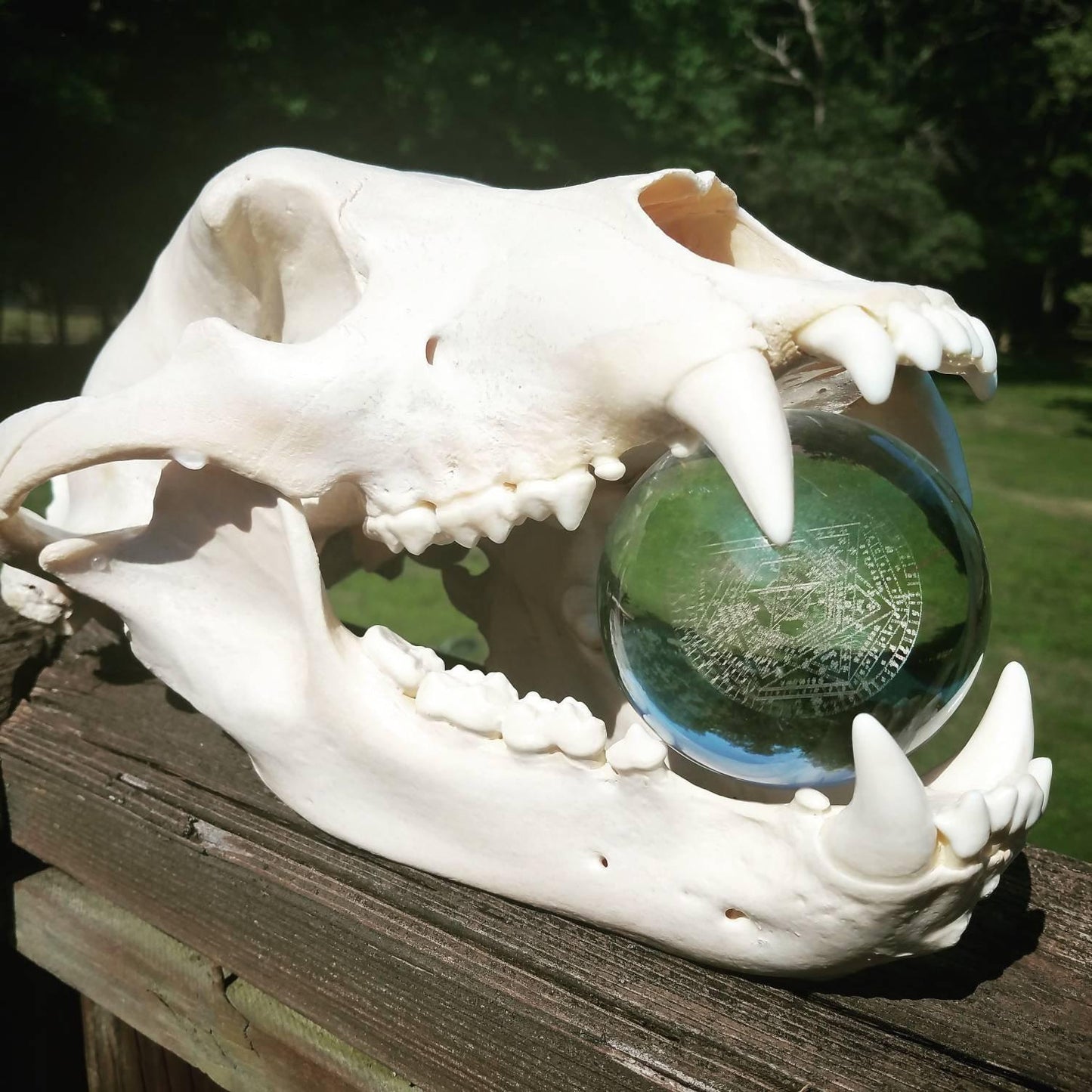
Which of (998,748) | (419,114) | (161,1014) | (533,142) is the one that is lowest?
(533,142)

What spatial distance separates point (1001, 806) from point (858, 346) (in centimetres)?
46

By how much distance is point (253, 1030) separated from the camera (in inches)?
53.0

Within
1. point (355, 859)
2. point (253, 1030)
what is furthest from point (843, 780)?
point (253, 1030)

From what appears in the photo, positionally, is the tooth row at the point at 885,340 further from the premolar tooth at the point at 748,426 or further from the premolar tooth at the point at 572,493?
the premolar tooth at the point at 572,493

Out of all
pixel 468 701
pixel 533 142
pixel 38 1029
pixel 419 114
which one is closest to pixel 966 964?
pixel 468 701

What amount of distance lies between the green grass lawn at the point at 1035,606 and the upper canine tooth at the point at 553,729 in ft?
6.50

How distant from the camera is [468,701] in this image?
120 centimetres

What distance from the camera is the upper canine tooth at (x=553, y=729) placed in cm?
112

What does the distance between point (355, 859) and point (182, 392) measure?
62 centimetres

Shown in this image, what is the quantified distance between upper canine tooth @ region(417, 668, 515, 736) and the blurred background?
2.00m

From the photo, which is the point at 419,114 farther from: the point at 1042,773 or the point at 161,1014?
the point at 1042,773

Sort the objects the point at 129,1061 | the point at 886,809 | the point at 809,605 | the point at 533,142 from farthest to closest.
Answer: the point at 533,142
the point at 129,1061
the point at 809,605
the point at 886,809

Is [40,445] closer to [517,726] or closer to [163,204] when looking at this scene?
[517,726]

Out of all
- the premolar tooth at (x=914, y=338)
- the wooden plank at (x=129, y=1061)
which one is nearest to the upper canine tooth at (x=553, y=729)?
the premolar tooth at (x=914, y=338)
